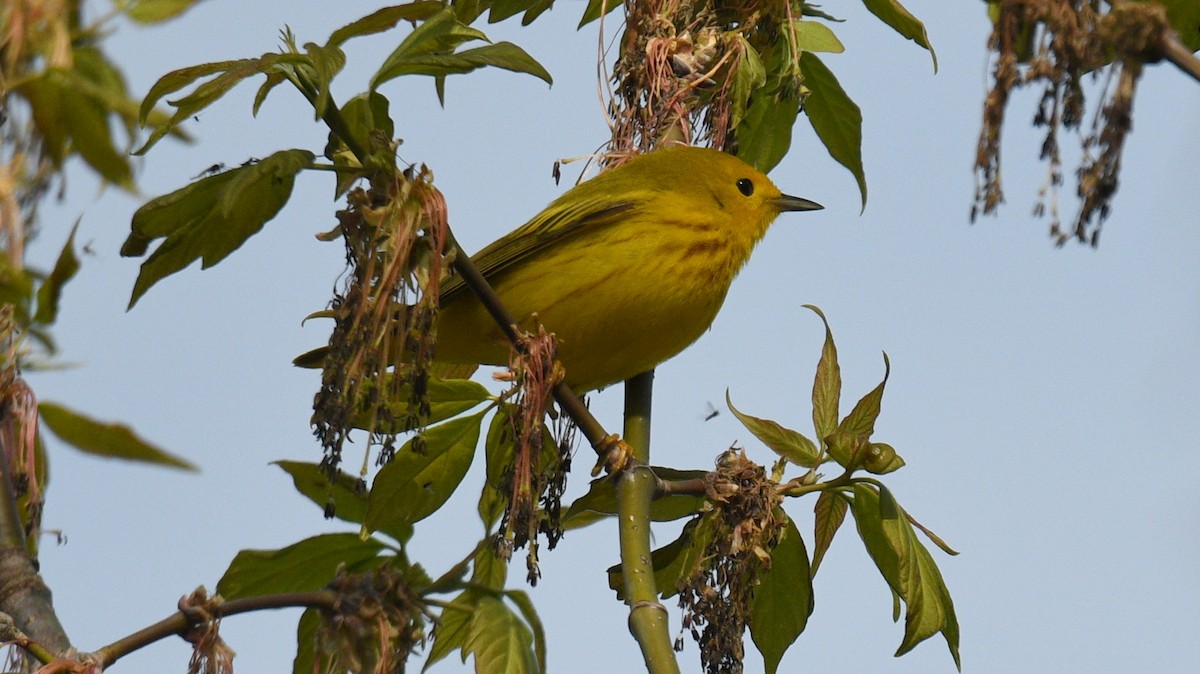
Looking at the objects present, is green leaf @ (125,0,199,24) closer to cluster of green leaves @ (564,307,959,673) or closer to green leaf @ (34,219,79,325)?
green leaf @ (34,219,79,325)

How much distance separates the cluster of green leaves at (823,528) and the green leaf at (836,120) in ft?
3.02

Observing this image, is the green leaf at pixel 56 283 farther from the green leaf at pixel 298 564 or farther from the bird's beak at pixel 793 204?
the bird's beak at pixel 793 204

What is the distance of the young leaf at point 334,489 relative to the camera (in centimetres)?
274

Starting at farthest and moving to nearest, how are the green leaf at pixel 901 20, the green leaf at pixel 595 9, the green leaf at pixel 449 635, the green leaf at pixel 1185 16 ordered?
the green leaf at pixel 595 9 < the green leaf at pixel 901 20 < the green leaf at pixel 449 635 < the green leaf at pixel 1185 16

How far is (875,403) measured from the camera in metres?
2.63

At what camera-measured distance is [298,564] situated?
109 inches

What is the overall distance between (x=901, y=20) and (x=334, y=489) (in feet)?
5.89

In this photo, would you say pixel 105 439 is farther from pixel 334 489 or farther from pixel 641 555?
pixel 334 489

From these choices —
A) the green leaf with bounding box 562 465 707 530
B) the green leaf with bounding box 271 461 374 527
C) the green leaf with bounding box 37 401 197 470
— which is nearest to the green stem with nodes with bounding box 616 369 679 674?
the green leaf with bounding box 562 465 707 530

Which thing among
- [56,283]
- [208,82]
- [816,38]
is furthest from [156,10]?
[816,38]

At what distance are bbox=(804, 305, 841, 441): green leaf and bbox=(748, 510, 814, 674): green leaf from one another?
27cm

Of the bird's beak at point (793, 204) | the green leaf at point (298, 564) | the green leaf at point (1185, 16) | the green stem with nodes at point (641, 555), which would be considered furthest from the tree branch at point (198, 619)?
the bird's beak at point (793, 204)

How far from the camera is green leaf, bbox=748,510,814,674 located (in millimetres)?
2832

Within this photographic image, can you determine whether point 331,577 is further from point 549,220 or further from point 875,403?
point 549,220
